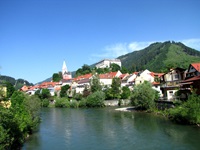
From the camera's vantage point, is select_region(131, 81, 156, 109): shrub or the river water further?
select_region(131, 81, 156, 109): shrub

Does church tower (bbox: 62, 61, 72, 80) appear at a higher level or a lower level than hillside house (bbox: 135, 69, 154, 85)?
higher

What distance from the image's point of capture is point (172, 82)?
48719 millimetres

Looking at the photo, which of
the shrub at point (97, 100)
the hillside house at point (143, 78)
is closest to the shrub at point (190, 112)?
the shrub at point (97, 100)

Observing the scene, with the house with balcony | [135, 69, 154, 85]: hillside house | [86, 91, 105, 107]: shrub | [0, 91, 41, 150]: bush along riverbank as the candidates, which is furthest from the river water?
[135, 69, 154, 85]: hillside house

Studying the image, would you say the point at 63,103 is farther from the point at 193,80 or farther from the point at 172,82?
the point at 193,80

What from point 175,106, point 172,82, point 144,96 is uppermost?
point 172,82

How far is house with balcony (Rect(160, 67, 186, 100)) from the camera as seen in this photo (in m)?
46.2

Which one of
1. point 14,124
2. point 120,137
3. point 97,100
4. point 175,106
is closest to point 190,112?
point 175,106

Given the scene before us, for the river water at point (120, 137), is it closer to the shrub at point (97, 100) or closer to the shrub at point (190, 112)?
the shrub at point (190, 112)

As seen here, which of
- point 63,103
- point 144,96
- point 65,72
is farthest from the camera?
point 65,72

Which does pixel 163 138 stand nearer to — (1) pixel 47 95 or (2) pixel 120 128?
(2) pixel 120 128

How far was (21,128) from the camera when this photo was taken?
80.7 feet

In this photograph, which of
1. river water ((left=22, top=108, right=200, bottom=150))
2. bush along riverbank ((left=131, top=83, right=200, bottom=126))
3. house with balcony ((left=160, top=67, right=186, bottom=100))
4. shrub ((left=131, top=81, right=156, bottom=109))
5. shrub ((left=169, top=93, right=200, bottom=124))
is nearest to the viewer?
river water ((left=22, top=108, right=200, bottom=150))

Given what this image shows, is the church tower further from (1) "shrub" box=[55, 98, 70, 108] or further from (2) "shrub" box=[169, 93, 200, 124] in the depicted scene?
(2) "shrub" box=[169, 93, 200, 124]
